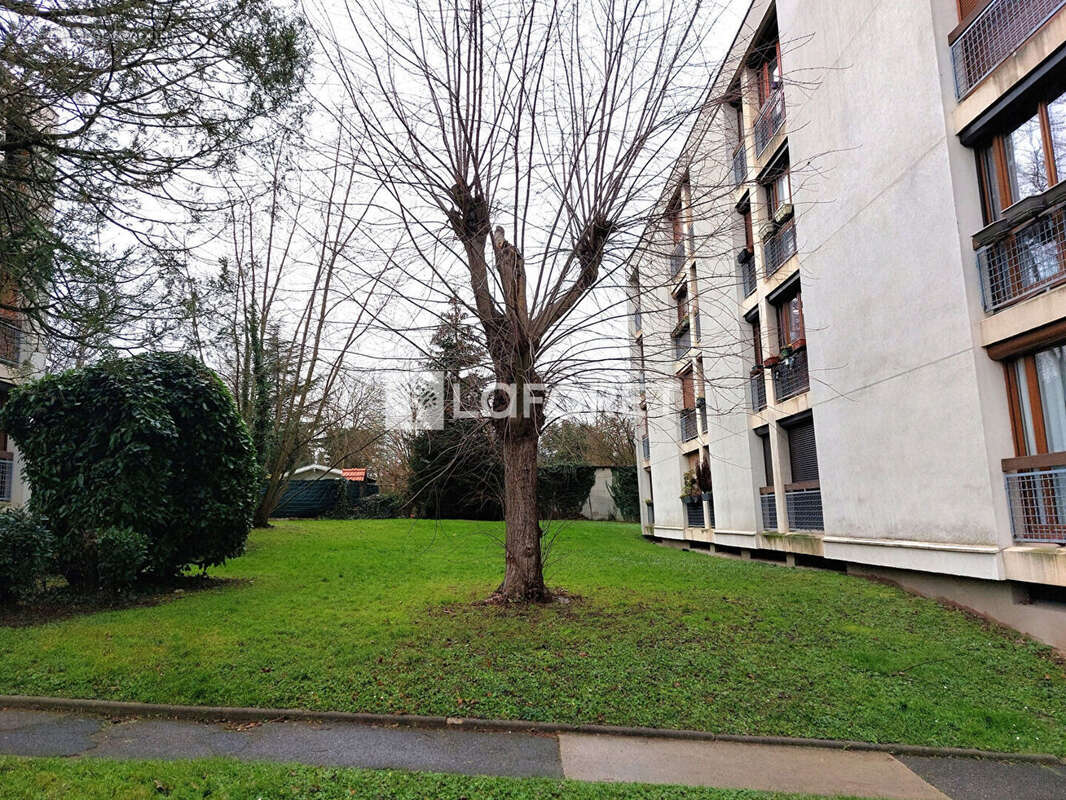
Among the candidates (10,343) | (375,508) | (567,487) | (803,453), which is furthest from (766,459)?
(375,508)

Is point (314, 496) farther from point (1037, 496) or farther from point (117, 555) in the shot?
point (1037, 496)

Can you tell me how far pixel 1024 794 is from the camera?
14.3ft

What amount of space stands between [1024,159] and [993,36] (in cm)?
155

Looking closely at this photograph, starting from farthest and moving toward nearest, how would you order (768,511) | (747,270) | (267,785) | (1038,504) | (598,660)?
(747,270) < (768,511) < (1038,504) < (598,660) < (267,785)

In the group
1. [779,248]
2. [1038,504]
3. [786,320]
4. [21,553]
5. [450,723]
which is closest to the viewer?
[450,723]

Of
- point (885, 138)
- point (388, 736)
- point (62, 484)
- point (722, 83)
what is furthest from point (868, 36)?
point (62, 484)

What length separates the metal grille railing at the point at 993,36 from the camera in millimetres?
7430

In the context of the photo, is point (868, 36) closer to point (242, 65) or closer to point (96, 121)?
point (242, 65)

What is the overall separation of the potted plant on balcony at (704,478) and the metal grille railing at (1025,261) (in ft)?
36.3

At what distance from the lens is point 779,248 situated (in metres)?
14.5

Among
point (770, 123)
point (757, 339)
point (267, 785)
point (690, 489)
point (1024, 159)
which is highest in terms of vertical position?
point (770, 123)

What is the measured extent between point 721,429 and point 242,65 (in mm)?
13891

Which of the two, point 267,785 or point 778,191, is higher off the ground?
point 778,191

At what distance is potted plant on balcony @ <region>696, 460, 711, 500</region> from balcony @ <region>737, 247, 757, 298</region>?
5035 mm
